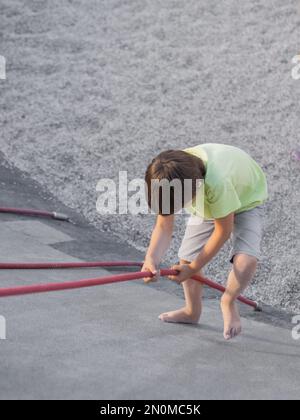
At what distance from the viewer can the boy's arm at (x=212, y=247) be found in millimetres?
2262

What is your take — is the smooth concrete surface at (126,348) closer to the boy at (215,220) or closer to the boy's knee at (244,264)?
the boy at (215,220)

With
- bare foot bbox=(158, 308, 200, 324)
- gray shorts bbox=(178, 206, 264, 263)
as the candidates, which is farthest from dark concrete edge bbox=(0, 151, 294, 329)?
gray shorts bbox=(178, 206, 264, 263)

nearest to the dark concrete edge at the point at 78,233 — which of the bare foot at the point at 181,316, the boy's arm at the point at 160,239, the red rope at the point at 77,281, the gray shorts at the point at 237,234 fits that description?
the red rope at the point at 77,281

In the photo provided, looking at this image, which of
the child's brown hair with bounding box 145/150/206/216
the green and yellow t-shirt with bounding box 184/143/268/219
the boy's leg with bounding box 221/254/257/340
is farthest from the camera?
the boy's leg with bounding box 221/254/257/340

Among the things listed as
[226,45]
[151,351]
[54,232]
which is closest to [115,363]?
[151,351]

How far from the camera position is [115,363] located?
2.09 metres

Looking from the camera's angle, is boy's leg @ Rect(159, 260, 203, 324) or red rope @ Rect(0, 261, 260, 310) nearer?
red rope @ Rect(0, 261, 260, 310)

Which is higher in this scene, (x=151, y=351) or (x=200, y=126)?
(x=200, y=126)

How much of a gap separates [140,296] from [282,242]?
102 cm

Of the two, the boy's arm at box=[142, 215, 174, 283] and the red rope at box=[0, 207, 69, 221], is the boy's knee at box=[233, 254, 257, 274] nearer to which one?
the boy's arm at box=[142, 215, 174, 283]

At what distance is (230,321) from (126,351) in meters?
0.39

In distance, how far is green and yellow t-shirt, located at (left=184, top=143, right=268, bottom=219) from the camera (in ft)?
7.31

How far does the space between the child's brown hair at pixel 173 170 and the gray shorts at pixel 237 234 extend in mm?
331
